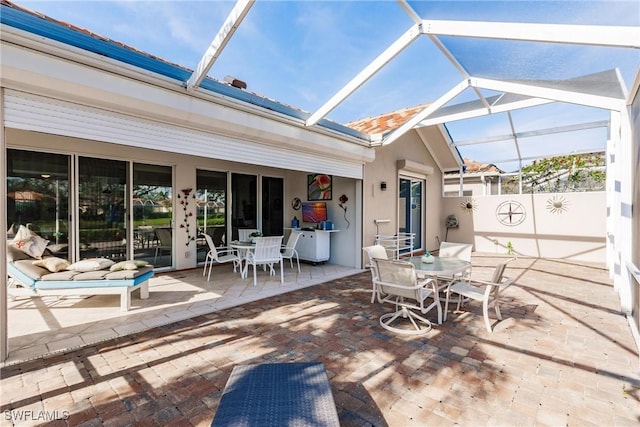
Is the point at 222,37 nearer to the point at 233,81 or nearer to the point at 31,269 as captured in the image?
the point at 233,81

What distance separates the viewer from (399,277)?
3.73m

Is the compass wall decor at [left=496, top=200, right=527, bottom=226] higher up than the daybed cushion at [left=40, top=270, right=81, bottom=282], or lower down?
higher up

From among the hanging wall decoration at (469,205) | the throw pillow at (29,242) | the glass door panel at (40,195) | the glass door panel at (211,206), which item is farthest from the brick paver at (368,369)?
the hanging wall decoration at (469,205)

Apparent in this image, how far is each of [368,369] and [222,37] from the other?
3582mm

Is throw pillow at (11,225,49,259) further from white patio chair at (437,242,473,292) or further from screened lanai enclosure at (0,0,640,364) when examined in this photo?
white patio chair at (437,242,473,292)

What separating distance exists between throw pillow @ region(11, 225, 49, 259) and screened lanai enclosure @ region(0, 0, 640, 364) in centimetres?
32

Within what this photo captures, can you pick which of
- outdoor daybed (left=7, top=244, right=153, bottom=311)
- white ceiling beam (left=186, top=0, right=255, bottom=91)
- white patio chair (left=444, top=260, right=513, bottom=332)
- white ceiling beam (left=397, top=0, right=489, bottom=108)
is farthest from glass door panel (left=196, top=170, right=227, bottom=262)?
white patio chair (left=444, top=260, right=513, bottom=332)

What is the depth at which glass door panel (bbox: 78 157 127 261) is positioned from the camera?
583cm

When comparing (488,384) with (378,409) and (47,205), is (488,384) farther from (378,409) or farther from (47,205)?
(47,205)

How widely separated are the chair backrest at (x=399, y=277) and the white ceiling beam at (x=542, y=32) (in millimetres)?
2833

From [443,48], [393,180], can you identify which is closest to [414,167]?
[393,180]

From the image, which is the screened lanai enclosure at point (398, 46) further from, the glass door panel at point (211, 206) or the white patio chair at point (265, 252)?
the glass door panel at point (211, 206)

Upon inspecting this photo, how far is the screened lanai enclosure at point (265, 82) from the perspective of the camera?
305 centimetres

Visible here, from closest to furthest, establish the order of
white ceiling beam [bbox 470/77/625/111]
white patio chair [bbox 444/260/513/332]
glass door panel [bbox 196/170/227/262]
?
white patio chair [bbox 444/260/513/332]
white ceiling beam [bbox 470/77/625/111]
glass door panel [bbox 196/170/227/262]
